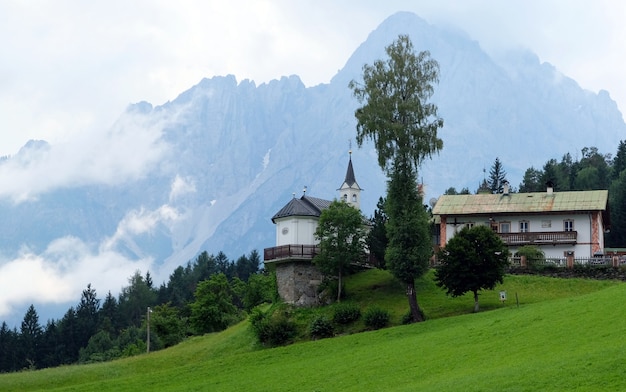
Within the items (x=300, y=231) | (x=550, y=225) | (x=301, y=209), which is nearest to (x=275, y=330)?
(x=300, y=231)

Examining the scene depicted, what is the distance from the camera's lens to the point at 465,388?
3291 centimetres

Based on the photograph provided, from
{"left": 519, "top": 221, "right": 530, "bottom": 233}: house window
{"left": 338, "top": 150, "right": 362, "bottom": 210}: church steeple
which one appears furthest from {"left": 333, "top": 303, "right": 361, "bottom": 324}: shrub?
{"left": 519, "top": 221, "right": 530, "bottom": 233}: house window

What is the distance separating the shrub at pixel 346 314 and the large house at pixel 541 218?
14308 mm

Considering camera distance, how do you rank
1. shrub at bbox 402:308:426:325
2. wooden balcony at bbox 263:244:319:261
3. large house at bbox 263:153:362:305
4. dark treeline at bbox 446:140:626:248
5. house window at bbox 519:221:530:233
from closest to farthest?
1. shrub at bbox 402:308:426:325
2. large house at bbox 263:153:362:305
3. wooden balcony at bbox 263:244:319:261
4. house window at bbox 519:221:530:233
5. dark treeline at bbox 446:140:626:248

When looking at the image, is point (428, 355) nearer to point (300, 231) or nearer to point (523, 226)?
point (300, 231)

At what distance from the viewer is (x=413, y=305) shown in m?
58.6

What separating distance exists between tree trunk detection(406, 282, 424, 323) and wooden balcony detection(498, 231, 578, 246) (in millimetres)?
17504

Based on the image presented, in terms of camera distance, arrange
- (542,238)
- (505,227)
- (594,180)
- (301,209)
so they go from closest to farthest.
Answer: (301,209) → (542,238) → (505,227) → (594,180)

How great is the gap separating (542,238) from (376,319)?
70.6 ft

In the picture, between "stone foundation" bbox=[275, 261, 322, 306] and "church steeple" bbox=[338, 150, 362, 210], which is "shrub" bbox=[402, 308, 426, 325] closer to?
"stone foundation" bbox=[275, 261, 322, 306]

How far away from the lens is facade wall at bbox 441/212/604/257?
73.7 m

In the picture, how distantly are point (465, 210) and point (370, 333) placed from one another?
81.8ft

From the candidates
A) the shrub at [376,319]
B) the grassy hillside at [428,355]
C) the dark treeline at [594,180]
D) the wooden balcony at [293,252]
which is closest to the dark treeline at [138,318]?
the wooden balcony at [293,252]

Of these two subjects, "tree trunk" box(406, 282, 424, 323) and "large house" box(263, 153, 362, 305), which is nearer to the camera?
"tree trunk" box(406, 282, 424, 323)
